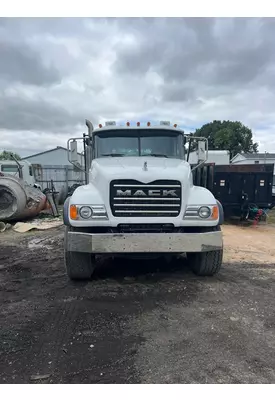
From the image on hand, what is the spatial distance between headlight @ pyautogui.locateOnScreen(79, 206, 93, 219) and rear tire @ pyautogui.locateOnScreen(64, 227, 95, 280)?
1.66 ft

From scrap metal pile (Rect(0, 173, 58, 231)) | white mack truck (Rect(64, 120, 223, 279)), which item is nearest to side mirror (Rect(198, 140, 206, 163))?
white mack truck (Rect(64, 120, 223, 279))

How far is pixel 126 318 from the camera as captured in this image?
12.4 feet

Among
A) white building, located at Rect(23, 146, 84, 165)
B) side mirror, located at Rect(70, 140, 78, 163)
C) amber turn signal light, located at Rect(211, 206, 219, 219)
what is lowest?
amber turn signal light, located at Rect(211, 206, 219, 219)

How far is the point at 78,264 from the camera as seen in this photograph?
15.9 ft

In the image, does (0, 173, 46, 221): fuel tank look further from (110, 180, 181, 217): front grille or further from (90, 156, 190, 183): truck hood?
(110, 180, 181, 217): front grille

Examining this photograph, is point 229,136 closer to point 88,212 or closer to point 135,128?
point 135,128

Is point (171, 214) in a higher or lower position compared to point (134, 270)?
higher

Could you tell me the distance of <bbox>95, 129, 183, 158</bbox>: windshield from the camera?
5883 mm

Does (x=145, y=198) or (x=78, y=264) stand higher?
(x=145, y=198)

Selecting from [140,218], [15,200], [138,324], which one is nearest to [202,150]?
[140,218]

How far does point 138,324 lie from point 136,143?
3315mm

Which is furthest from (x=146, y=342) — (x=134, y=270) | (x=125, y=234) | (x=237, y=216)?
(x=237, y=216)

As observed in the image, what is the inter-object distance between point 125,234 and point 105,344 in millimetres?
1594

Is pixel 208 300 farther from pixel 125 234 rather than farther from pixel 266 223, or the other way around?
pixel 266 223
